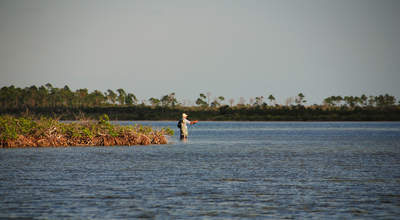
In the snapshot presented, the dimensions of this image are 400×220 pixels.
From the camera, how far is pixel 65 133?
42562 millimetres

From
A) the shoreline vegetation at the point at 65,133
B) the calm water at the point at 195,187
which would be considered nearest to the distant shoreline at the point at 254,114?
the shoreline vegetation at the point at 65,133

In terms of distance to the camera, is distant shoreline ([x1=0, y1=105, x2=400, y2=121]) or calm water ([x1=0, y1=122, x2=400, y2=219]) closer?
calm water ([x1=0, y1=122, x2=400, y2=219])

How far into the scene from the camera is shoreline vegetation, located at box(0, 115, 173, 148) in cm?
3978

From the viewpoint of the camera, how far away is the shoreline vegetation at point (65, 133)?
131 feet

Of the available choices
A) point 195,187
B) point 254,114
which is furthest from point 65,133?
point 254,114

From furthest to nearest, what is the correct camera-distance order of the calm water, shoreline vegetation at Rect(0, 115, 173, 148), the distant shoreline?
the distant shoreline → shoreline vegetation at Rect(0, 115, 173, 148) → the calm water

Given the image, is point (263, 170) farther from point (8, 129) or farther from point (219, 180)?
point (8, 129)

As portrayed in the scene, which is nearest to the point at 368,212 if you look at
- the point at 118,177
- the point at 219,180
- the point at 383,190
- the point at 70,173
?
the point at 383,190

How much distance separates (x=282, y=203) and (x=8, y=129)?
26974mm

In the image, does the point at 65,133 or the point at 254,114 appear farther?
the point at 254,114

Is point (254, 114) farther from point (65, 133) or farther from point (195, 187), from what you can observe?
point (195, 187)

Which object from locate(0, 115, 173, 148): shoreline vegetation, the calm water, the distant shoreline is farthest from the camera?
the distant shoreline

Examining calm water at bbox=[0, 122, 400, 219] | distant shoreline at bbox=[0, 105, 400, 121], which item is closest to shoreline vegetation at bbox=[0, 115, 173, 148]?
calm water at bbox=[0, 122, 400, 219]

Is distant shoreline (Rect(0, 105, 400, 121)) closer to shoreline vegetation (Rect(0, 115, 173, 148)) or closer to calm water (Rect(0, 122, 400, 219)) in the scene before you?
shoreline vegetation (Rect(0, 115, 173, 148))
